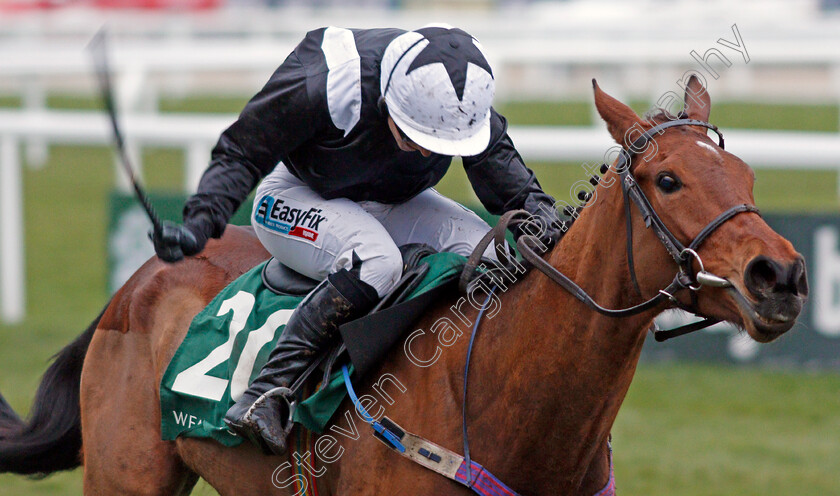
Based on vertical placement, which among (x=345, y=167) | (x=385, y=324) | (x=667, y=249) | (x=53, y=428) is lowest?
(x=53, y=428)

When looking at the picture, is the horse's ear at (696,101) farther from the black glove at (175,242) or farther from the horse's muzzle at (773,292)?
the black glove at (175,242)

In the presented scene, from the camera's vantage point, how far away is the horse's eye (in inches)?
96.3

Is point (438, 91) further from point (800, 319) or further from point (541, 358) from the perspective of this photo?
point (800, 319)

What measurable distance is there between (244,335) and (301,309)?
0.34 m

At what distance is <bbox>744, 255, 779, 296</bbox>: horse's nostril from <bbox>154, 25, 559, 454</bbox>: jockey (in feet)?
2.36

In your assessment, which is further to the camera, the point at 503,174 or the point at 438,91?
the point at 503,174

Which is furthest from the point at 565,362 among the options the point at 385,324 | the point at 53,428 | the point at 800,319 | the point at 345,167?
the point at 800,319

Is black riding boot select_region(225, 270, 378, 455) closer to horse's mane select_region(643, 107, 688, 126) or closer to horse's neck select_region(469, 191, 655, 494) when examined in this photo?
horse's neck select_region(469, 191, 655, 494)

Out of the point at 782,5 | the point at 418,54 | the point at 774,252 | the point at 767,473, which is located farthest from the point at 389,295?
the point at 782,5

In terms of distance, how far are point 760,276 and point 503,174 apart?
3.93ft

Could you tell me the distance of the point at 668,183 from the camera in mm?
2453

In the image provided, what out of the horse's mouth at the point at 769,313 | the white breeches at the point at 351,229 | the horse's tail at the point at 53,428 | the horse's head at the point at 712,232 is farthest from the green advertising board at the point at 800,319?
the horse's mouth at the point at 769,313

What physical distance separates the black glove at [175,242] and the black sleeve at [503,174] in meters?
0.91

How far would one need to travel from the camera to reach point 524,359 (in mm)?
2789
